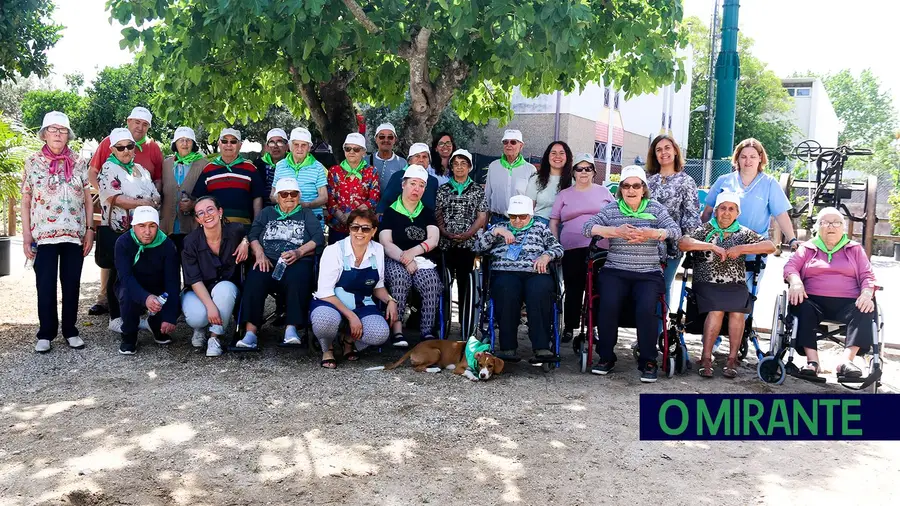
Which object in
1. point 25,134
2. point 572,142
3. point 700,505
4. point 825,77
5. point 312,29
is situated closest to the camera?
point 700,505

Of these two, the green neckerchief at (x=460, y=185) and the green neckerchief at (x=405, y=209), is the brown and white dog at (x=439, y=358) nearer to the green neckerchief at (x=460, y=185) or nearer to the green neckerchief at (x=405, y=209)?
the green neckerchief at (x=405, y=209)

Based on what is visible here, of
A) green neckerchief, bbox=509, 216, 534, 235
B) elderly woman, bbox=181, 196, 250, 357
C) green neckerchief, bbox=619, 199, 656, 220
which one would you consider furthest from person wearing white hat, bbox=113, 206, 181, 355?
green neckerchief, bbox=619, 199, 656, 220

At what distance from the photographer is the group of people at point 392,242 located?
595 cm

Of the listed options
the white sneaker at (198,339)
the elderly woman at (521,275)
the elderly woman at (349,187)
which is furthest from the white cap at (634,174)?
the white sneaker at (198,339)

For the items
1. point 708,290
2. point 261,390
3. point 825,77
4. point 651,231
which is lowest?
point 261,390

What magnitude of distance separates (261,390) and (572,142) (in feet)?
75.4

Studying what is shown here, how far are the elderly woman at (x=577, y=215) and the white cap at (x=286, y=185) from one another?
2.16 meters

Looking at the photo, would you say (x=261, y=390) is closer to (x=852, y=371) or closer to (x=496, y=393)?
(x=496, y=393)

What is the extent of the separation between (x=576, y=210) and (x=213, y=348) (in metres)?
3.14

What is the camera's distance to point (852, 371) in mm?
5496

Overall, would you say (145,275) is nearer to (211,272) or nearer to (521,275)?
(211,272)

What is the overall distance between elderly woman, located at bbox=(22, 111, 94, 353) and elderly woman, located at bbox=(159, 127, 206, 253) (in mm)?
941

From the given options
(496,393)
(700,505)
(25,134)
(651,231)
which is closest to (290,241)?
(496,393)

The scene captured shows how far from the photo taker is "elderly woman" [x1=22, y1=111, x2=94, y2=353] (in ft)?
20.2
